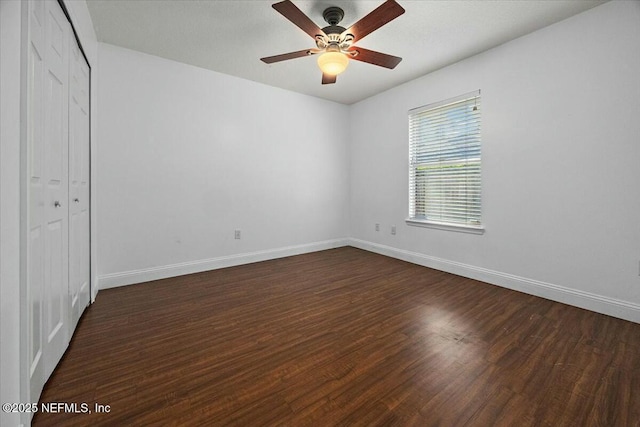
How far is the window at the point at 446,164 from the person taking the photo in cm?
324

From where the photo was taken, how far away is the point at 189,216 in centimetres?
343

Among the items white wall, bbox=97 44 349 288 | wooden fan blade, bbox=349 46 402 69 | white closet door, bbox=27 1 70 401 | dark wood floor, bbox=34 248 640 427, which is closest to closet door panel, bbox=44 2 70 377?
white closet door, bbox=27 1 70 401

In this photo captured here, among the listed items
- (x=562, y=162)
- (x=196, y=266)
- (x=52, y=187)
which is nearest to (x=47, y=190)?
(x=52, y=187)

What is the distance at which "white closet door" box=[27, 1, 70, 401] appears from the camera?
1241mm

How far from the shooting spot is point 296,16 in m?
1.95

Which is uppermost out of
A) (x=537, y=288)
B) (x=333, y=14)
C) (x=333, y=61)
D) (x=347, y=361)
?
(x=333, y=14)

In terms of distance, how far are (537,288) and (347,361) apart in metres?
2.32

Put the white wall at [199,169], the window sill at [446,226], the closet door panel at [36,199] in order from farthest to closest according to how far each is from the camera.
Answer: the window sill at [446,226] < the white wall at [199,169] < the closet door panel at [36,199]

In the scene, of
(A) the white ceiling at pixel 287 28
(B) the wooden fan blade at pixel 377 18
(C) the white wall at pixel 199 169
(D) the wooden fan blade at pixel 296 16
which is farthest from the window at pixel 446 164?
(D) the wooden fan blade at pixel 296 16

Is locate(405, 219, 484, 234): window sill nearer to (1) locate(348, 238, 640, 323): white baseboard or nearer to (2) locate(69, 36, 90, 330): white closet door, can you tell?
(1) locate(348, 238, 640, 323): white baseboard

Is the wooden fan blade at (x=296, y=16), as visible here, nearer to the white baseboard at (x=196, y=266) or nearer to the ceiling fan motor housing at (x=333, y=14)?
the ceiling fan motor housing at (x=333, y=14)

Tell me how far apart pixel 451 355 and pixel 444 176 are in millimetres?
2497

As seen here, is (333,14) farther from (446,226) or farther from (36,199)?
(446,226)

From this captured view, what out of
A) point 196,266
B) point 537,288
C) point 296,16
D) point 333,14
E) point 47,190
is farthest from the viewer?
point 196,266
